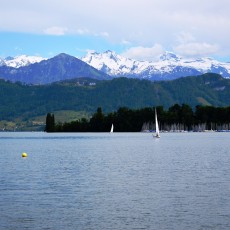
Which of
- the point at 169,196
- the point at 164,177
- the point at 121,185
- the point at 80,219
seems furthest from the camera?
the point at 164,177

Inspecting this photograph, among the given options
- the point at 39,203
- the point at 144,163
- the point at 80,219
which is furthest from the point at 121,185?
the point at 144,163

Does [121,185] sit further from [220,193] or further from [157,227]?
[157,227]

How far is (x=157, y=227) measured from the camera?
46.2 m

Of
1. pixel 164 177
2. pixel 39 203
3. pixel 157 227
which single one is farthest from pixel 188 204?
pixel 164 177

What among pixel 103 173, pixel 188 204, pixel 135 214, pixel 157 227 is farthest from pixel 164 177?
pixel 157 227

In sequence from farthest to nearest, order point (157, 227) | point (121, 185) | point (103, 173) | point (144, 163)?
point (144, 163), point (103, 173), point (121, 185), point (157, 227)

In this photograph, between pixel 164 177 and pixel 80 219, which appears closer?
pixel 80 219

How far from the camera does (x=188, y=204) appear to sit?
5612 centimetres

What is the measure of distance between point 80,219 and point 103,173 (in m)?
36.7

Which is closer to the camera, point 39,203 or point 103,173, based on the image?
point 39,203

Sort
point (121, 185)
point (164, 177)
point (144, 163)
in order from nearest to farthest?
point (121, 185)
point (164, 177)
point (144, 163)

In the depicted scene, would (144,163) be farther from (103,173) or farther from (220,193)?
(220,193)

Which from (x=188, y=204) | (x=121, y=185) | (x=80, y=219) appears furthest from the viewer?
(x=121, y=185)

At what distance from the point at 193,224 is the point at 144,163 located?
59.4 m
